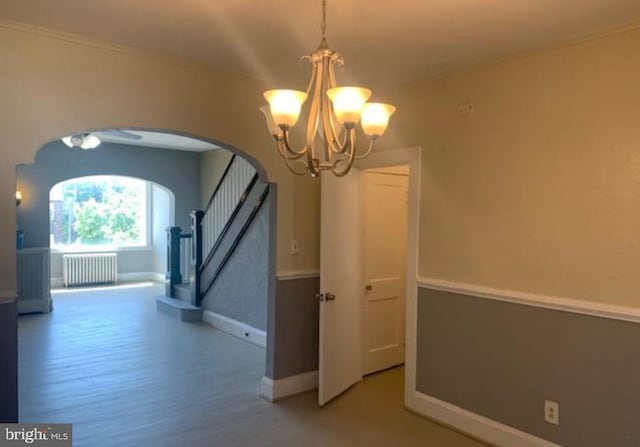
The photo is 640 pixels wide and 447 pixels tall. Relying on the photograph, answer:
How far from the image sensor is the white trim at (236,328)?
5.34 metres

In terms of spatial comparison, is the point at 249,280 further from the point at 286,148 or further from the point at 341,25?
the point at 286,148

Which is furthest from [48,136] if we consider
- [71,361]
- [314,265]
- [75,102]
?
[71,361]

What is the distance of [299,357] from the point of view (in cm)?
398

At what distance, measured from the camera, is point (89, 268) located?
9.10 metres

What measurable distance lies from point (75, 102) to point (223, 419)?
96.4 inches

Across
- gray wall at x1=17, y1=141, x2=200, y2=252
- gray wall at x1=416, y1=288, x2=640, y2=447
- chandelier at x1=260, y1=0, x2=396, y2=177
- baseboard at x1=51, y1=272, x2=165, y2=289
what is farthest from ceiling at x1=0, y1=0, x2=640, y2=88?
baseboard at x1=51, y1=272, x2=165, y2=289

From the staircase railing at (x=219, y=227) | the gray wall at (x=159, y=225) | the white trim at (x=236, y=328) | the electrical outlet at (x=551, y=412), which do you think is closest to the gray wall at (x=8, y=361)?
the white trim at (x=236, y=328)

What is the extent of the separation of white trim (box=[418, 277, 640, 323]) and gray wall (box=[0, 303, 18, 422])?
9.12 ft

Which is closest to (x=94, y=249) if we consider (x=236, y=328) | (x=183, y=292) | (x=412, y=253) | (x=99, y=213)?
(x=99, y=213)

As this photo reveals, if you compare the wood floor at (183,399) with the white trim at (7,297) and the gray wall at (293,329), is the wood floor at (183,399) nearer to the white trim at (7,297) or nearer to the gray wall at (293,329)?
the gray wall at (293,329)

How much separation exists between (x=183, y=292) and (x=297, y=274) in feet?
12.6

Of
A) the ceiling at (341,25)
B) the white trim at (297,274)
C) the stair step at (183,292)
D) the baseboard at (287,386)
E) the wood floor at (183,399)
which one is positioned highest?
the ceiling at (341,25)

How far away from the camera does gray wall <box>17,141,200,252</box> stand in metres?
7.01

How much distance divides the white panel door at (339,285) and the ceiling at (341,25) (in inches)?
45.0
